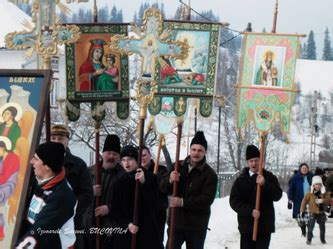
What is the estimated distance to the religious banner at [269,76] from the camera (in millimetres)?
10594

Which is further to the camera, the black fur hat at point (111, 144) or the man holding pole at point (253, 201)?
the man holding pole at point (253, 201)

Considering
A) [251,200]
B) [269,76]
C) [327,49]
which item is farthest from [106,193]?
[327,49]

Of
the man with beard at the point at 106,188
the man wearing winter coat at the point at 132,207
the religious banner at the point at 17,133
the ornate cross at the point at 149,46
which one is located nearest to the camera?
the religious banner at the point at 17,133

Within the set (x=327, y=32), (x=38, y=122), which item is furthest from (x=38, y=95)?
(x=327, y=32)

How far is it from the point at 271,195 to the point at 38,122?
145 inches

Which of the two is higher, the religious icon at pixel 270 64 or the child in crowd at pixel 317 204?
the religious icon at pixel 270 64

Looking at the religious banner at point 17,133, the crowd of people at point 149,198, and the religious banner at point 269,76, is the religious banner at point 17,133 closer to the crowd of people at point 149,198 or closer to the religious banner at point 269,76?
the crowd of people at point 149,198

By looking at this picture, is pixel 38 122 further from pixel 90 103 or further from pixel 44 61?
pixel 90 103

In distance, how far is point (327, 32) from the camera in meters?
192

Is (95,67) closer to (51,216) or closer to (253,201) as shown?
(253,201)

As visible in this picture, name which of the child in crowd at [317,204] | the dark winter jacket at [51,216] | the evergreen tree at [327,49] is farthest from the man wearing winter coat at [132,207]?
the evergreen tree at [327,49]

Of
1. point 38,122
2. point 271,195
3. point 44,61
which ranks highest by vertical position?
point 44,61

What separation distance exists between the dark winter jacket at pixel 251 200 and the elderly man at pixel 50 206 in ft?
14.0

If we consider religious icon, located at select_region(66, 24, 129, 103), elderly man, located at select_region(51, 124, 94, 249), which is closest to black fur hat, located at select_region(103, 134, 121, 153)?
religious icon, located at select_region(66, 24, 129, 103)
